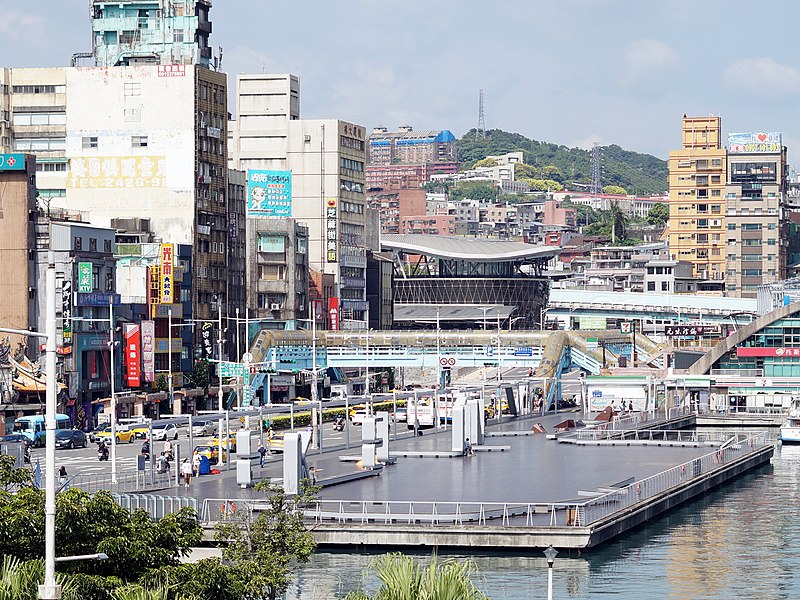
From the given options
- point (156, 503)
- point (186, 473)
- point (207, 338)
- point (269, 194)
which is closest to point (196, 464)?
point (186, 473)

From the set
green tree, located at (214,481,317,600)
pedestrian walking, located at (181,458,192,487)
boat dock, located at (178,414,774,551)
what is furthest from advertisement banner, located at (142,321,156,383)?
green tree, located at (214,481,317,600)

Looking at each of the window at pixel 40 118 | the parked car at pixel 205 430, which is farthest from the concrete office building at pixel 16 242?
the window at pixel 40 118

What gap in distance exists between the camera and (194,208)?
6432 inches

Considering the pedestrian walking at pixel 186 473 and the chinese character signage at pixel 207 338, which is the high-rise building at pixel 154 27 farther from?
the pedestrian walking at pixel 186 473

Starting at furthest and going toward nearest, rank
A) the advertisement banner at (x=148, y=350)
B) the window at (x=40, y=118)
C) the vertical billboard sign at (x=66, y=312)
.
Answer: the window at (x=40, y=118) < the advertisement banner at (x=148, y=350) < the vertical billboard sign at (x=66, y=312)

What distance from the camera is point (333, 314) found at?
194 metres

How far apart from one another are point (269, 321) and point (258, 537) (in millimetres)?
135627

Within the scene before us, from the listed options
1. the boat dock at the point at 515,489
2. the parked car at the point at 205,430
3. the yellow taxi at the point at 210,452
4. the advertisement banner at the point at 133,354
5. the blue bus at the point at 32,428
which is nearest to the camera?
the boat dock at the point at 515,489

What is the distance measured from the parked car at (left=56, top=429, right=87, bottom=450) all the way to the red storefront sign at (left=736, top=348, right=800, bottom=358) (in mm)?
71480

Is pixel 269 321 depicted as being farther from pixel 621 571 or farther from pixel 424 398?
pixel 621 571

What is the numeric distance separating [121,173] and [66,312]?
4381 cm

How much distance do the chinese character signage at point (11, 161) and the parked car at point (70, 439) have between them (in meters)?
24.7

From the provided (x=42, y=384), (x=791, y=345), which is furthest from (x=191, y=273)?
(x=791, y=345)

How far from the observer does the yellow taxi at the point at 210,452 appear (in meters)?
89.6
